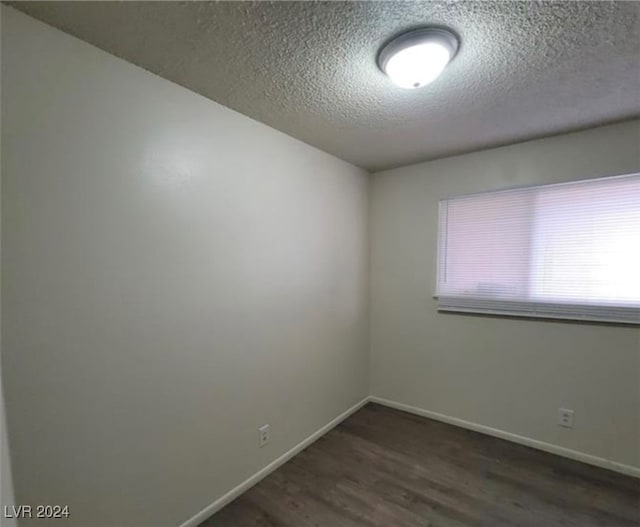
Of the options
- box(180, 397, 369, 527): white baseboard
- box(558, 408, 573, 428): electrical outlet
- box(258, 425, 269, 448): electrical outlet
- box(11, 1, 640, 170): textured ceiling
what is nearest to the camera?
box(11, 1, 640, 170): textured ceiling

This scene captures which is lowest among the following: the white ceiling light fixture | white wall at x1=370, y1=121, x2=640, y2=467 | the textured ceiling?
white wall at x1=370, y1=121, x2=640, y2=467

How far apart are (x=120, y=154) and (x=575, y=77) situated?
232 centimetres

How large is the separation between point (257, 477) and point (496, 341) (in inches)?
84.7

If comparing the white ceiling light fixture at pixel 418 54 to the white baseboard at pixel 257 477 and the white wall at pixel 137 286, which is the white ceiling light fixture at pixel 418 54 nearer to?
the white wall at pixel 137 286

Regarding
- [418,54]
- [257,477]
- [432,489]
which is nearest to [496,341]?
[432,489]

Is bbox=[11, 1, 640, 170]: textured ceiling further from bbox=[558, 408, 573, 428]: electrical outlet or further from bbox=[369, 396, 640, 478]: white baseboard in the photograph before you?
bbox=[369, 396, 640, 478]: white baseboard

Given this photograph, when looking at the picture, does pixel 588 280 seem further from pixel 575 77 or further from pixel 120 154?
pixel 120 154

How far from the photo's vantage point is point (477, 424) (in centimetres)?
277

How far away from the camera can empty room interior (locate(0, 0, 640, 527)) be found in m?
1.26

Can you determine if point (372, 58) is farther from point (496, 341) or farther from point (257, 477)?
point (257, 477)

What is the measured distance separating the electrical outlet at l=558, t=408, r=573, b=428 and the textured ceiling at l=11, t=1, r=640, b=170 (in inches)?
82.8

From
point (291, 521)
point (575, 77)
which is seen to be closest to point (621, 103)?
point (575, 77)

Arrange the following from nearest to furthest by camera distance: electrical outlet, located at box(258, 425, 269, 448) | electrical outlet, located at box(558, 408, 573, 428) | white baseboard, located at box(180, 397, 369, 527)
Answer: white baseboard, located at box(180, 397, 369, 527) → electrical outlet, located at box(258, 425, 269, 448) → electrical outlet, located at box(558, 408, 573, 428)

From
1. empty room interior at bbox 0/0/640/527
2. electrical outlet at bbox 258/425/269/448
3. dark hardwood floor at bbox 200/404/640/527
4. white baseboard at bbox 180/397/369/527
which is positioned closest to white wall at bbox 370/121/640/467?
empty room interior at bbox 0/0/640/527
